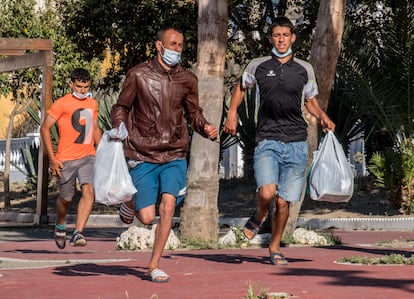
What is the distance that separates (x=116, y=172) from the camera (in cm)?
913

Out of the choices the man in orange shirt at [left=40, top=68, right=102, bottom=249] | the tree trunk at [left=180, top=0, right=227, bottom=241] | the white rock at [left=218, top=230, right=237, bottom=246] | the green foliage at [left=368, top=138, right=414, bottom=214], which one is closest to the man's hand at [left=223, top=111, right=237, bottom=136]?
the man in orange shirt at [left=40, top=68, right=102, bottom=249]

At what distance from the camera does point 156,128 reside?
938 cm

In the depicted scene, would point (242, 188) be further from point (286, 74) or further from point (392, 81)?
point (286, 74)

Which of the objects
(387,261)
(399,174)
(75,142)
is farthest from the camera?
(399,174)

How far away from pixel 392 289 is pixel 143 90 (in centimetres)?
234

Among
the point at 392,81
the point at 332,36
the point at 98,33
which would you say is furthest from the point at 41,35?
the point at 332,36

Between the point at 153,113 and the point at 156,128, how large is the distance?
0.37 ft

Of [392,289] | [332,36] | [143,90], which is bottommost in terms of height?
[392,289]

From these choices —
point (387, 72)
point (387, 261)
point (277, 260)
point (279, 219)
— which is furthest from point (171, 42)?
point (387, 72)

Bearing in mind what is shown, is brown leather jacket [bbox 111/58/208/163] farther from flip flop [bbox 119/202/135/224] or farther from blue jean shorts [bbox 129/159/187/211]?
flip flop [bbox 119/202/135/224]

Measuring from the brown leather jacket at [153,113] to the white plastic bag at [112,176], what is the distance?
0.56 feet

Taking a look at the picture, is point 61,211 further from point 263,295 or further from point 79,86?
point 263,295

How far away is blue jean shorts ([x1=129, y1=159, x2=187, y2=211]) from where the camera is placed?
931cm

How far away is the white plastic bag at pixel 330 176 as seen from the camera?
33.9 ft
